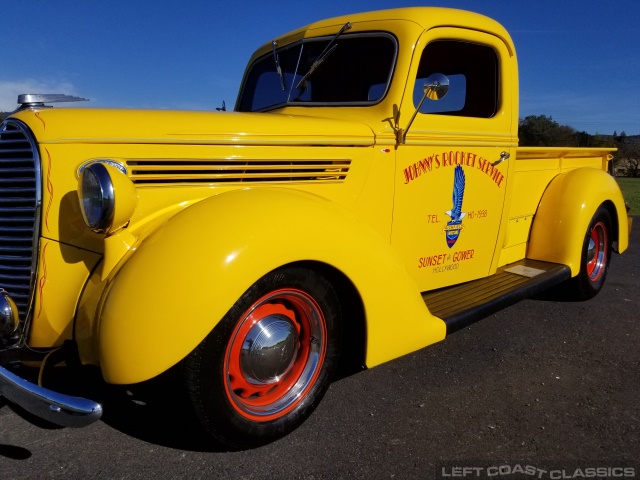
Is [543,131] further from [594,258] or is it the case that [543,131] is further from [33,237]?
[33,237]

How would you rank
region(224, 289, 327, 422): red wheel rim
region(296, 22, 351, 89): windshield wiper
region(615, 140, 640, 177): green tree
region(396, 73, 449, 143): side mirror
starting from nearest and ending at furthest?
region(224, 289, 327, 422): red wheel rim < region(396, 73, 449, 143): side mirror < region(296, 22, 351, 89): windshield wiper < region(615, 140, 640, 177): green tree

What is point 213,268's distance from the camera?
6.53 feet

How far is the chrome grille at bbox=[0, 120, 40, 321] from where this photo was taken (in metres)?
2.13

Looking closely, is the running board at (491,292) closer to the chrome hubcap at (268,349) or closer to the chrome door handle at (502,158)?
the chrome door handle at (502,158)

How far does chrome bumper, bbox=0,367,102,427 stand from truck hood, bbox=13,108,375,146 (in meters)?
→ 0.95

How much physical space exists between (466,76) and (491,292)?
1.46 metres

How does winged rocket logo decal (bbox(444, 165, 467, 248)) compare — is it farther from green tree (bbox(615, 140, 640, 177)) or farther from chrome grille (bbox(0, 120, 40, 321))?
green tree (bbox(615, 140, 640, 177))

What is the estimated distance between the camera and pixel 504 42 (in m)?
3.54

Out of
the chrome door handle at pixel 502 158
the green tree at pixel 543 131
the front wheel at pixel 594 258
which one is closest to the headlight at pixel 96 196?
the chrome door handle at pixel 502 158

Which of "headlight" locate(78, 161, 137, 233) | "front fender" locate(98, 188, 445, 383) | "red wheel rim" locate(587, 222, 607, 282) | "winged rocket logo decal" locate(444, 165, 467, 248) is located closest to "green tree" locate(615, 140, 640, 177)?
"red wheel rim" locate(587, 222, 607, 282)

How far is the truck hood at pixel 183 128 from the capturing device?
219cm

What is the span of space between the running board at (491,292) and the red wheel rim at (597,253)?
73 cm

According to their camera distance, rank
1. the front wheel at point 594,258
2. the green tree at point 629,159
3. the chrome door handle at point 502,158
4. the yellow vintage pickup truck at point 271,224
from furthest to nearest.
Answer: the green tree at point 629,159 < the front wheel at point 594,258 < the chrome door handle at point 502,158 < the yellow vintage pickup truck at point 271,224

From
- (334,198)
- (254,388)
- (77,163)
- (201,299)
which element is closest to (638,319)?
(334,198)
